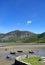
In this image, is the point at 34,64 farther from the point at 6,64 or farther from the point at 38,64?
the point at 6,64

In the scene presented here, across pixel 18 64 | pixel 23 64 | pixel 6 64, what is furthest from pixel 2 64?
pixel 23 64

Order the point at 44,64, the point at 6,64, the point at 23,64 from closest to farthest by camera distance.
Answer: the point at 23,64, the point at 44,64, the point at 6,64

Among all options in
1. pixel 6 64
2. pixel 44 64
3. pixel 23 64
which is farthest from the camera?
pixel 6 64

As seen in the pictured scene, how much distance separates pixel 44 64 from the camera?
36.1m

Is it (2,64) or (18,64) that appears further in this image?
(2,64)

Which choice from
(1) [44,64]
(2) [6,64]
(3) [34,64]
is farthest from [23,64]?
(2) [6,64]

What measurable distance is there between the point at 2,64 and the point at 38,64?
9864mm

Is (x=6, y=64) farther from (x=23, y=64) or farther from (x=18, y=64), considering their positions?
(x=23, y=64)

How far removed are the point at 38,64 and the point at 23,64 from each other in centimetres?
321

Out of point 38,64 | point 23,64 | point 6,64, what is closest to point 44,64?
point 38,64

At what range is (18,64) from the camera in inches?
1431

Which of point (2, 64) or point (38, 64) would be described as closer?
point (38, 64)

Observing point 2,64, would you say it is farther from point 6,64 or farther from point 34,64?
point 34,64

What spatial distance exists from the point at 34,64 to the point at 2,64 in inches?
392
